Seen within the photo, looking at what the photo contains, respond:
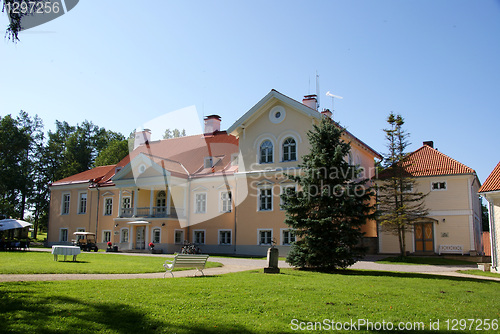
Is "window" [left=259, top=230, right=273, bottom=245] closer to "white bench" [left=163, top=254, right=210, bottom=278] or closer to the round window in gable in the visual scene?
the round window in gable

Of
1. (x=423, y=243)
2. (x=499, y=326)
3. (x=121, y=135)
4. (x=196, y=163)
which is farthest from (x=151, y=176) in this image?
(x=121, y=135)

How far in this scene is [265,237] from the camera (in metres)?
28.4

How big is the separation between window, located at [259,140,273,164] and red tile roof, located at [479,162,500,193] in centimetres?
1325

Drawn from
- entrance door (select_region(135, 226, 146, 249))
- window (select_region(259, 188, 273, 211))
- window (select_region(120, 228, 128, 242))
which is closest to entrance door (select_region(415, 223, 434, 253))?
window (select_region(259, 188, 273, 211))

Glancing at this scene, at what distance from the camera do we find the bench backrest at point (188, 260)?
13352mm

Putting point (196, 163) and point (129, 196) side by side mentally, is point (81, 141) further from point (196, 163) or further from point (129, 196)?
point (196, 163)

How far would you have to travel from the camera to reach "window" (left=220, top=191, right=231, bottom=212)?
30.8 metres

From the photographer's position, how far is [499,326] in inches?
288

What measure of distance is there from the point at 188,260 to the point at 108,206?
2576 centimetres

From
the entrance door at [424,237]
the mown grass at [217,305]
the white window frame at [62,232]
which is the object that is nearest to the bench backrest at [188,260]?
the mown grass at [217,305]

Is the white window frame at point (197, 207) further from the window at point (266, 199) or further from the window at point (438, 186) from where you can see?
the window at point (438, 186)

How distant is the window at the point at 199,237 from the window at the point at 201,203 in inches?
65.2

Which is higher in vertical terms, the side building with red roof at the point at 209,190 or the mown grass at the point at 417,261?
the side building with red roof at the point at 209,190

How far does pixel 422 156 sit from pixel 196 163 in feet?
57.1
